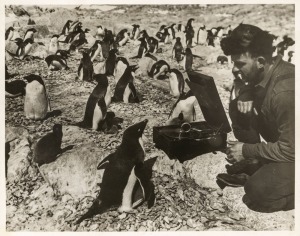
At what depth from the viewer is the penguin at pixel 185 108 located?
2.30 m

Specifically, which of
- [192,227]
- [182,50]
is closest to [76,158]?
[192,227]

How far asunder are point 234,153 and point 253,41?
0.69 m

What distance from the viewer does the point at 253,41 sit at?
2277 mm

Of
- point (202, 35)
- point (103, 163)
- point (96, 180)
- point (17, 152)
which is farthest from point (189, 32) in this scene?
point (17, 152)

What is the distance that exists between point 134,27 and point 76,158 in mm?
882

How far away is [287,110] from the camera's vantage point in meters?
2.24

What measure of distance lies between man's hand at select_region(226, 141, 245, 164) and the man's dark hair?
0.56 m

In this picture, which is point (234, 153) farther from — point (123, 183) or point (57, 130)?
point (57, 130)

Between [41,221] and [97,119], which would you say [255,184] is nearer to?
[97,119]

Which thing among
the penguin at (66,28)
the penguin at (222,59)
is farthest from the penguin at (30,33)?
the penguin at (222,59)

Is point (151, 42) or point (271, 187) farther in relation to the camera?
point (151, 42)

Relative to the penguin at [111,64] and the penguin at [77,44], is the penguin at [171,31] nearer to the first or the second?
the penguin at [111,64]

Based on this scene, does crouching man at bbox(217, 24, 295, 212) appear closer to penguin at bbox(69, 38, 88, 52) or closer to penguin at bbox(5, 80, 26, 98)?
penguin at bbox(69, 38, 88, 52)

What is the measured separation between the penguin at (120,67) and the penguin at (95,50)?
0.45 ft
